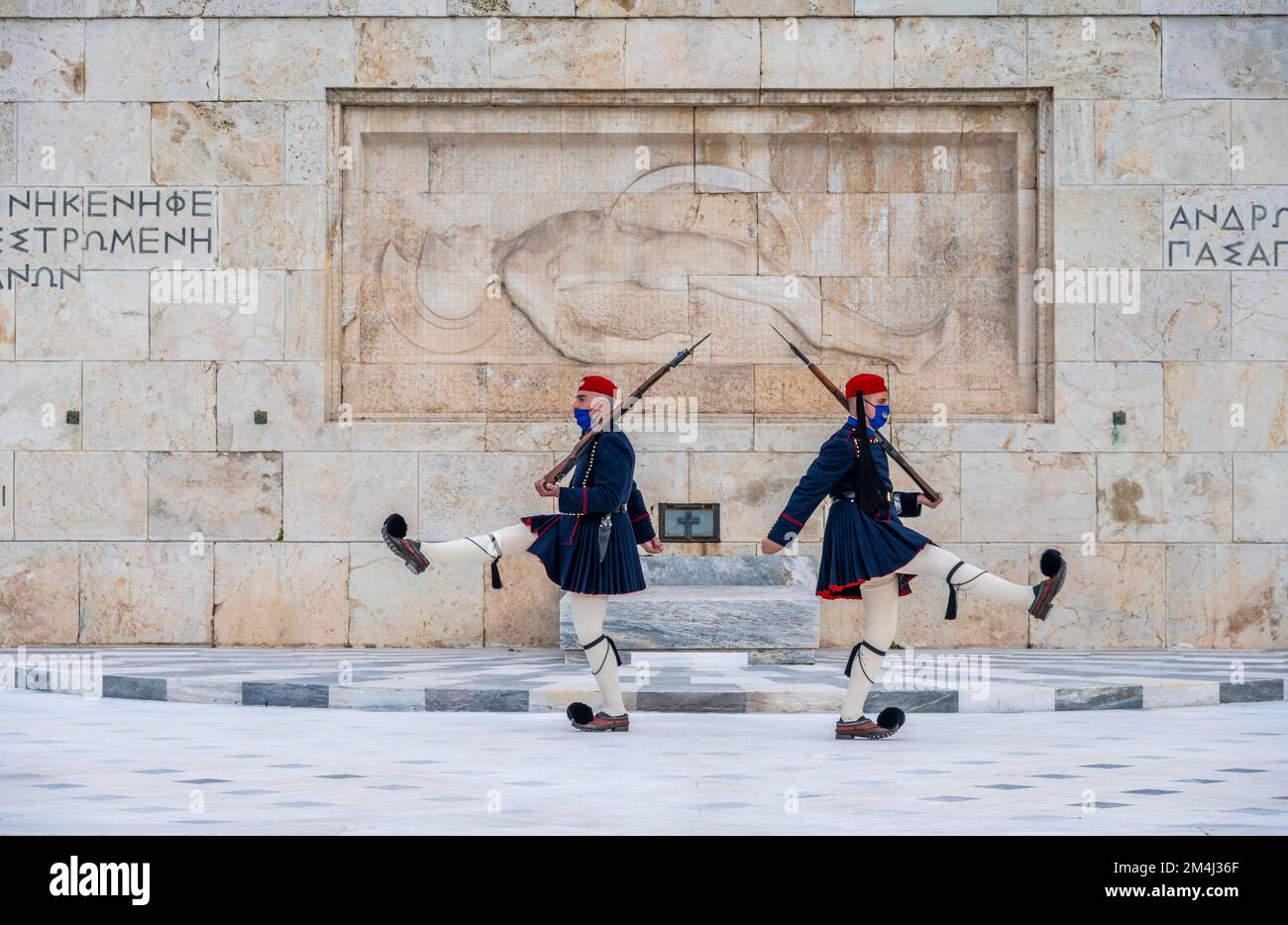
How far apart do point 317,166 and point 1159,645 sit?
7.20 m

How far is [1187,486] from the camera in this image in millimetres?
13125

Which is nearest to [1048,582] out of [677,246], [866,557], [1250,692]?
[866,557]

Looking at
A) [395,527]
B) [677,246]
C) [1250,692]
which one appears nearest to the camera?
[395,527]

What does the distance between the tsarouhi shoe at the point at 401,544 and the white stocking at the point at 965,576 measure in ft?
6.80

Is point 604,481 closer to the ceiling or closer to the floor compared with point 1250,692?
closer to the ceiling

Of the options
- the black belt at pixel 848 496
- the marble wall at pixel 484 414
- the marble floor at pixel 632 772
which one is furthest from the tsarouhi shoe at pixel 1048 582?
the marble wall at pixel 484 414

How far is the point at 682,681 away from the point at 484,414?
3.96 metres

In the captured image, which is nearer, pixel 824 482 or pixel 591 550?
pixel 824 482

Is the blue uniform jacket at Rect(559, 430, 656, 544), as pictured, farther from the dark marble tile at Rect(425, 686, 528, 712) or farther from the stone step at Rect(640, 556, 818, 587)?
the stone step at Rect(640, 556, 818, 587)

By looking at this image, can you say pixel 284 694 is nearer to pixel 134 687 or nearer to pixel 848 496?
pixel 134 687

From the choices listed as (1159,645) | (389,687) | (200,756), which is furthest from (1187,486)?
(200,756)

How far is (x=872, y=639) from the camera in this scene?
8.13m

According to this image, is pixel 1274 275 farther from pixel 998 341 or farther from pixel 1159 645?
pixel 1159 645

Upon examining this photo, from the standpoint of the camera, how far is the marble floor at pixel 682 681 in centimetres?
950
